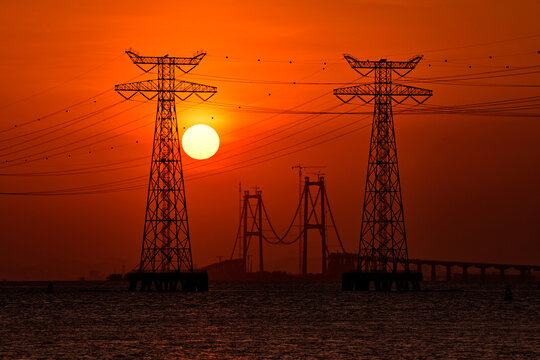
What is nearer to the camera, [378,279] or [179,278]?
[179,278]

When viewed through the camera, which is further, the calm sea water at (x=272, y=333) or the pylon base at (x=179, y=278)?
the pylon base at (x=179, y=278)

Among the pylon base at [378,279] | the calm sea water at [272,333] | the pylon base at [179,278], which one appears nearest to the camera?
the calm sea water at [272,333]

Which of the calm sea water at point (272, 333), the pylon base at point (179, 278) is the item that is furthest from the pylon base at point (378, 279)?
the pylon base at point (179, 278)

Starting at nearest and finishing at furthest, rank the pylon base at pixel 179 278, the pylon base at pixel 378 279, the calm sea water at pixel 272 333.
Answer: the calm sea water at pixel 272 333, the pylon base at pixel 179 278, the pylon base at pixel 378 279

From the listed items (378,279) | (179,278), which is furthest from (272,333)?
(378,279)

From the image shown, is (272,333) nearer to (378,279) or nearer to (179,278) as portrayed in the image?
(179,278)

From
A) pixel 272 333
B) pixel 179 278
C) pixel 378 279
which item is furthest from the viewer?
pixel 378 279

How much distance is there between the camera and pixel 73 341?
68000 mm

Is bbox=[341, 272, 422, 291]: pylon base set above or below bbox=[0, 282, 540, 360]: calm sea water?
above

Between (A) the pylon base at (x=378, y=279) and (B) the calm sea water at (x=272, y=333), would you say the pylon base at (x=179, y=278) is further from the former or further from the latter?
(A) the pylon base at (x=378, y=279)

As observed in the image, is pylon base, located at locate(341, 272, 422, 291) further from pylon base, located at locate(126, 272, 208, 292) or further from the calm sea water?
pylon base, located at locate(126, 272, 208, 292)

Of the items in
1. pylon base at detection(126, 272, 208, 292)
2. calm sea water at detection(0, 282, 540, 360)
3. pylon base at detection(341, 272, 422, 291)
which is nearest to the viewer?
calm sea water at detection(0, 282, 540, 360)

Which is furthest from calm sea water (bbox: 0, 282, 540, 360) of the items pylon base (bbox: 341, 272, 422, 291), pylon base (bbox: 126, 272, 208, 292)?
pylon base (bbox: 341, 272, 422, 291)

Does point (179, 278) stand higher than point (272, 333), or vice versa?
point (179, 278)
